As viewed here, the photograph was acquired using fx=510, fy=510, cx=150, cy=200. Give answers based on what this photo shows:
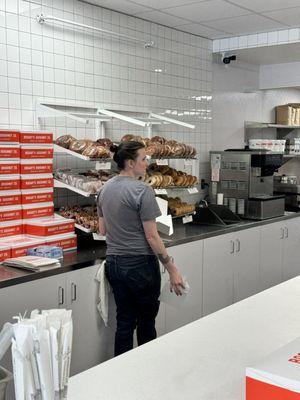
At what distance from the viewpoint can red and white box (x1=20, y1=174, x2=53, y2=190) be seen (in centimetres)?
316

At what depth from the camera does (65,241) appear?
A: 3318 millimetres

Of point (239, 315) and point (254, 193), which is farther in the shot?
point (254, 193)

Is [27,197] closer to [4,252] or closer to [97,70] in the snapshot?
[4,252]

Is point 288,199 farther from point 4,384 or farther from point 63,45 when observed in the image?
point 4,384

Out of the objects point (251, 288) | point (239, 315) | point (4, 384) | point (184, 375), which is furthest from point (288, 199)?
point (4, 384)

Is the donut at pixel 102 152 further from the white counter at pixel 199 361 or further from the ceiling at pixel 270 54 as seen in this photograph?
the ceiling at pixel 270 54

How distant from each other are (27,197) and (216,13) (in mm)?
2285

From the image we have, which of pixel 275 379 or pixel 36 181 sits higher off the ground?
pixel 36 181

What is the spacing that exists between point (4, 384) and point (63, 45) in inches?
124

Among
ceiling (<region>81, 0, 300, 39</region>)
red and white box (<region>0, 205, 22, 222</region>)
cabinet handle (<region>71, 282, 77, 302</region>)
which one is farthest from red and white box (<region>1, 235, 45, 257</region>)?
ceiling (<region>81, 0, 300, 39</region>)

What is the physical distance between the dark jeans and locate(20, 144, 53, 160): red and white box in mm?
772

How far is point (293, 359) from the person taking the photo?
1.15 meters

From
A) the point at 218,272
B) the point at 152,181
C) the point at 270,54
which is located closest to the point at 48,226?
the point at 152,181

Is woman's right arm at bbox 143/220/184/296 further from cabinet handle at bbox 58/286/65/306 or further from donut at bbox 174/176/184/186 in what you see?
donut at bbox 174/176/184/186
